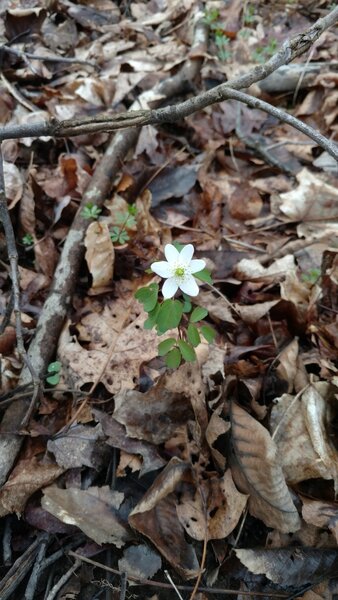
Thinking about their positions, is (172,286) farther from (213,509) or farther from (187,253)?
(213,509)

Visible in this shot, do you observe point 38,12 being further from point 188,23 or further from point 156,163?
point 156,163

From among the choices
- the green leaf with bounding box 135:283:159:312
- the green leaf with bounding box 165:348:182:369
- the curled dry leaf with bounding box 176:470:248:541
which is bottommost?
the curled dry leaf with bounding box 176:470:248:541

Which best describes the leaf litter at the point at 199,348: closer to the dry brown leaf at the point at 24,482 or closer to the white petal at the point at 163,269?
the dry brown leaf at the point at 24,482

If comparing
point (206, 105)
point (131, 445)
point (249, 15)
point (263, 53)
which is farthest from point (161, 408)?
point (249, 15)

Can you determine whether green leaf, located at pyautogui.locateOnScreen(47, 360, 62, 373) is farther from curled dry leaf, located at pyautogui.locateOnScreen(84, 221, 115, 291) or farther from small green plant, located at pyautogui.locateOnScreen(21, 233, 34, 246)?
small green plant, located at pyautogui.locateOnScreen(21, 233, 34, 246)

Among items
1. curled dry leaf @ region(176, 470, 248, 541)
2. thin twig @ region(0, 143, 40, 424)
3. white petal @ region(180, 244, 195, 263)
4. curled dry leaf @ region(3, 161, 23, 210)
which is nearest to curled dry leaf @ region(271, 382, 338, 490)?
curled dry leaf @ region(176, 470, 248, 541)

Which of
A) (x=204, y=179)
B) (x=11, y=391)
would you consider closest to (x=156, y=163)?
(x=204, y=179)
